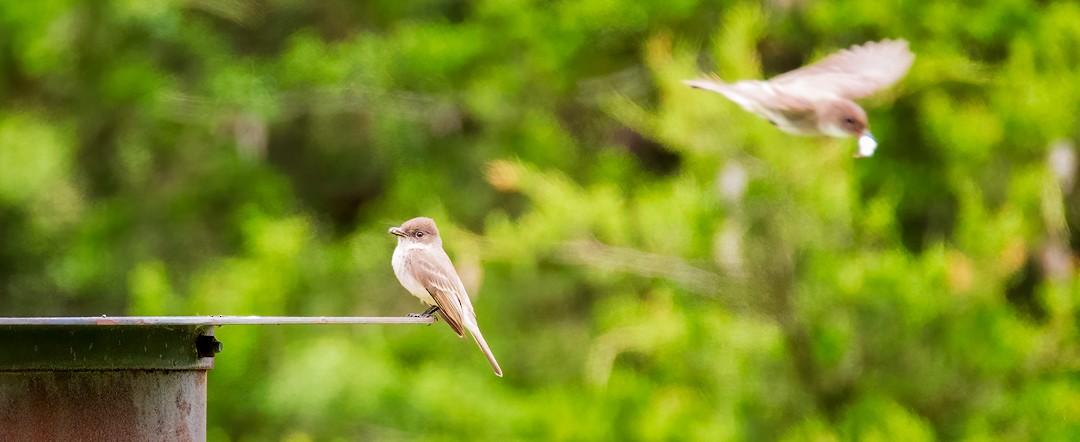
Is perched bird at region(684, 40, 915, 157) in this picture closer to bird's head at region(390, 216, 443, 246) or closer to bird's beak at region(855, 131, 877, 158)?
bird's beak at region(855, 131, 877, 158)

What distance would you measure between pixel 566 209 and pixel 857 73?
438cm

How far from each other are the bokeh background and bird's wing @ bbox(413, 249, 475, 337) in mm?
3985

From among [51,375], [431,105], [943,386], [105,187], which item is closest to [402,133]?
Result: [431,105]

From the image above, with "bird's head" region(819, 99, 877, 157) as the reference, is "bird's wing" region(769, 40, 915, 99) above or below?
above

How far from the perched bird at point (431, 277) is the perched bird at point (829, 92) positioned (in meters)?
1.08

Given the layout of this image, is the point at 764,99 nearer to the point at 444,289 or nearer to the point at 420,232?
the point at 444,289

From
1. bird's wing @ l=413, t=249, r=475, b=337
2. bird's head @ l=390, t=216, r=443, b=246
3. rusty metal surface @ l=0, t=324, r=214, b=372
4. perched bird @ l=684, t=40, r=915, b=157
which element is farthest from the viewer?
bird's head @ l=390, t=216, r=443, b=246

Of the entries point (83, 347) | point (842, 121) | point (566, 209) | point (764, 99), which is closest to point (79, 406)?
point (83, 347)

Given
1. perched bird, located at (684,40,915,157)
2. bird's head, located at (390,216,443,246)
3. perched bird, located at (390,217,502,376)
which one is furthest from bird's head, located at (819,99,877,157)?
bird's head, located at (390,216,443,246)

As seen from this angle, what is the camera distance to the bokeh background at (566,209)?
28.8ft

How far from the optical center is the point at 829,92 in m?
4.88

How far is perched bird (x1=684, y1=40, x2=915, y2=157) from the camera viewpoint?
4516 millimetres

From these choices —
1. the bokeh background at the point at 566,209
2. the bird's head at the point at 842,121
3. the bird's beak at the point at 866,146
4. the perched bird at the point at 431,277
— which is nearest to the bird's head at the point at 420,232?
the perched bird at the point at 431,277

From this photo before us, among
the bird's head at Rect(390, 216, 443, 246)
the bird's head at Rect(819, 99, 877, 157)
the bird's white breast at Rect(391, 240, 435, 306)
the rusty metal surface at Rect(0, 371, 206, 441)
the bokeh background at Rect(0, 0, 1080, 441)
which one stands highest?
the bird's head at Rect(819, 99, 877, 157)
